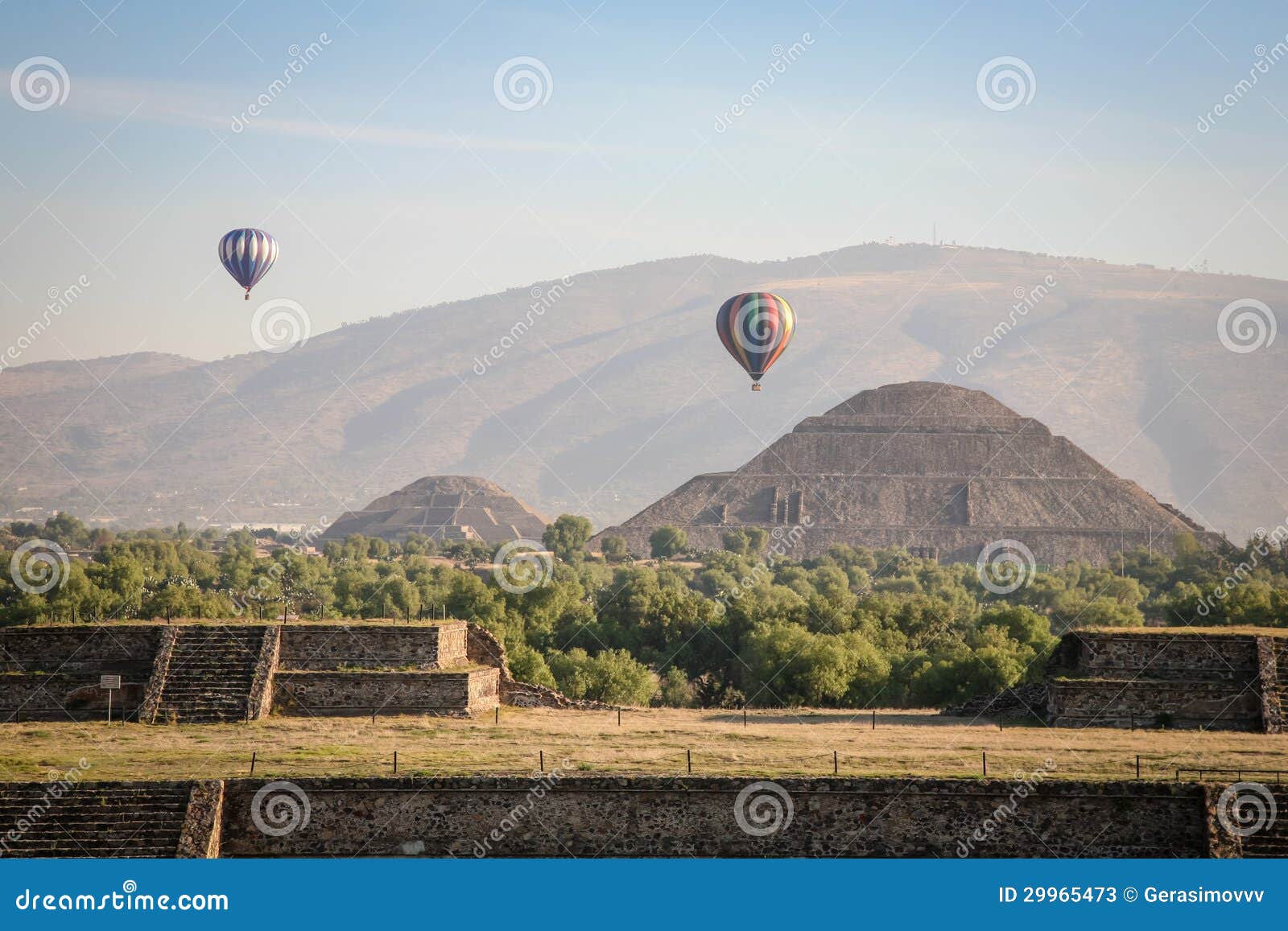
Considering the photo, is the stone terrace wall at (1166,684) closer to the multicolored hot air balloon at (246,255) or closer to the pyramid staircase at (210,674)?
the pyramid staircase at (210,674)

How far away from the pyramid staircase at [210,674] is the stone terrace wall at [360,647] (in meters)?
0.73

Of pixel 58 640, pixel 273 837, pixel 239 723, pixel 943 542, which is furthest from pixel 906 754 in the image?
pixel 943 542

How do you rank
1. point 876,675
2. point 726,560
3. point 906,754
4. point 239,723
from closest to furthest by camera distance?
point 906,754, point 239,723, point 876,675, point 726,560

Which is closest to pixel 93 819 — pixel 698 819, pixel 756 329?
pixel 698 819

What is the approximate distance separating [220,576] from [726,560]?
133 ft

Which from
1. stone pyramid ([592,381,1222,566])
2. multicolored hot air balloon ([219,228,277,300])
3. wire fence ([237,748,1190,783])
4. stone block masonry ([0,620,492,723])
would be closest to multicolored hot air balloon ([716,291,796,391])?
multicolored hot air balloon ([219,228,277,300])

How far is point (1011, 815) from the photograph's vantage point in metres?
27.0

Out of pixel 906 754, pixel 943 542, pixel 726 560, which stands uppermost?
pixel 943 542

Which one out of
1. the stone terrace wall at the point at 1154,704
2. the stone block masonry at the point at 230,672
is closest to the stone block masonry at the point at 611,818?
the stone block masonry at the point at 230,672

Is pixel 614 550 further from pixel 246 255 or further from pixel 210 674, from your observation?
pixel 210 674

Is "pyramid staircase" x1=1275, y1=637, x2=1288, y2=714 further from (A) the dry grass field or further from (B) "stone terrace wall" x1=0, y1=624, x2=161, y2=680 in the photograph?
(B) "stone terrace wall" x1=0, y1=624, x2=161, y2=680

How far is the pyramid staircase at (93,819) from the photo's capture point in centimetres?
2644

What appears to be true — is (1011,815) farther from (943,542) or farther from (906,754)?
(943,542)

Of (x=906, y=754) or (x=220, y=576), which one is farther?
(x=220, y=576)
